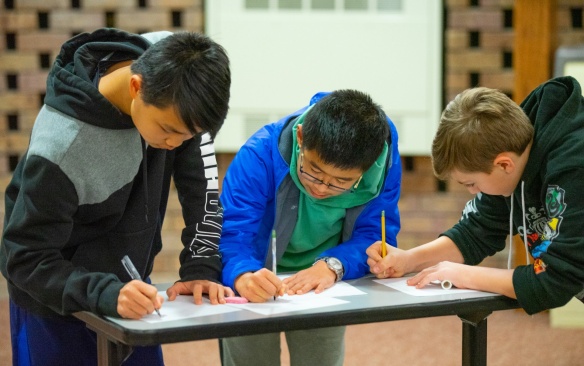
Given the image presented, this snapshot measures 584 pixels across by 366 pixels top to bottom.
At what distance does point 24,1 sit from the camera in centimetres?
487

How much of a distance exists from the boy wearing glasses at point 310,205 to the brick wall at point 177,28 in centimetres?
249

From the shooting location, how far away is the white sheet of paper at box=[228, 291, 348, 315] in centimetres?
196

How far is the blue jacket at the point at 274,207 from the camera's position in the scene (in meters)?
2.31

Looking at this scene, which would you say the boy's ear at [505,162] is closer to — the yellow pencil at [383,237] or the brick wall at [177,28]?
the yellow pencil at [383,237]

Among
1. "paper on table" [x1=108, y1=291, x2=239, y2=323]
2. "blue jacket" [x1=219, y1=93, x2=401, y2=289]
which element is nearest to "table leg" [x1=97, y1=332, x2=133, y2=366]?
"paper on table" [x1=108, y1=291, x2=239, y2=323]

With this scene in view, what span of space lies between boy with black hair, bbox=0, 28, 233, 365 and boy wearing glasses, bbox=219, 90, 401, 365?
0.11m

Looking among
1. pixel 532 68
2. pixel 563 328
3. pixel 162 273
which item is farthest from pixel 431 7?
pixel 162 273

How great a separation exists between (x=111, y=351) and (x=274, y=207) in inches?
27.7

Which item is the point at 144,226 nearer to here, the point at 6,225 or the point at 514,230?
the point at 6,225

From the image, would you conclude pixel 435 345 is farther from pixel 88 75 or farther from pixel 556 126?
pixel 88 75

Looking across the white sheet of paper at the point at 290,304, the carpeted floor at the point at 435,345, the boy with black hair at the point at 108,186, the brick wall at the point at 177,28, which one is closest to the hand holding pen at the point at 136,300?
the boy with black hair at the point at 108,186

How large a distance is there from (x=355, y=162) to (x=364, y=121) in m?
0.12

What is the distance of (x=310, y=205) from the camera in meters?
2.38

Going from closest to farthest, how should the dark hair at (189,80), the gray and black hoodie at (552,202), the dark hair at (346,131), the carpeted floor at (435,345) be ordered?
the dark hair at (189,80) < the gray and black hoodie at (552,202) < the dark hair at (346,131) < the carpeted floor at (435,345)
